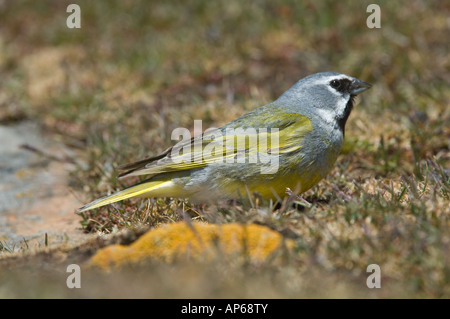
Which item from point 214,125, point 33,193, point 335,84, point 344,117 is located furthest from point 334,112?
point 33,193

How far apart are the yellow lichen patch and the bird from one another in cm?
90

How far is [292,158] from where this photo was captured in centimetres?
482

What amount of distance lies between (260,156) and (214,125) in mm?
2685

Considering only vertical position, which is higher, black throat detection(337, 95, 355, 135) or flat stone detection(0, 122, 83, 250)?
black throat detection(337, 95, 355, 135)

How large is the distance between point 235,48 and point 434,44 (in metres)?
3.28

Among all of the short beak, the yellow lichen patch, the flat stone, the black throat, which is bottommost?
the yellow lichen patch

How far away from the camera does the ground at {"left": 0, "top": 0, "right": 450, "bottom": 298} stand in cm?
334

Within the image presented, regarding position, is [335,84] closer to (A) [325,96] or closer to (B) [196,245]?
(A) [325,96]

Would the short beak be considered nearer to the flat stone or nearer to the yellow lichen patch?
the yellow lichen patch

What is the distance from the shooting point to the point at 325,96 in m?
5.46

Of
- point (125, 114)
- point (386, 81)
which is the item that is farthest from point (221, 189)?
point (386, 81)

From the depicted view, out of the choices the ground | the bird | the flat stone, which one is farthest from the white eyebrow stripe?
the flat stone

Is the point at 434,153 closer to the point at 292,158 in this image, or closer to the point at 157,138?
the point at 292,158
